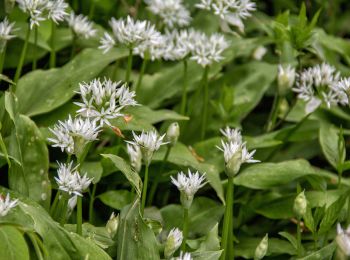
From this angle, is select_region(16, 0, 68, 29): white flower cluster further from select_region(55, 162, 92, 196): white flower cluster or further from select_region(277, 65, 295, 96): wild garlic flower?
select_region(277, 65, 295, 96): wild garlic flower

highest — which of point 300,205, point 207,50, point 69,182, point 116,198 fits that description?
point 69,182

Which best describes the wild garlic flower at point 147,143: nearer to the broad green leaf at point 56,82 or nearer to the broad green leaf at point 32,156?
the broad green leaf at point 32,156

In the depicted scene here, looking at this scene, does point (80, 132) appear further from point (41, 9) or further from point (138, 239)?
point (41, 9)

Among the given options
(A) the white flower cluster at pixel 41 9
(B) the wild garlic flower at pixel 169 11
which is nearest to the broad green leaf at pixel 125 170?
(A) the white flower cluster at pixel 41 9

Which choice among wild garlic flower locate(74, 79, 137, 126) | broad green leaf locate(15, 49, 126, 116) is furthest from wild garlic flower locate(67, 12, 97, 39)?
wild garlic flower locate(74, 79, 137, 126)

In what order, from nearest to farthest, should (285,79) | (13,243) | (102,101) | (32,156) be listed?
(13,243)
(102,101)
(32,156)
(285,79)

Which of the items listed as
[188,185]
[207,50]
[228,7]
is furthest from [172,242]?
[228,7]
